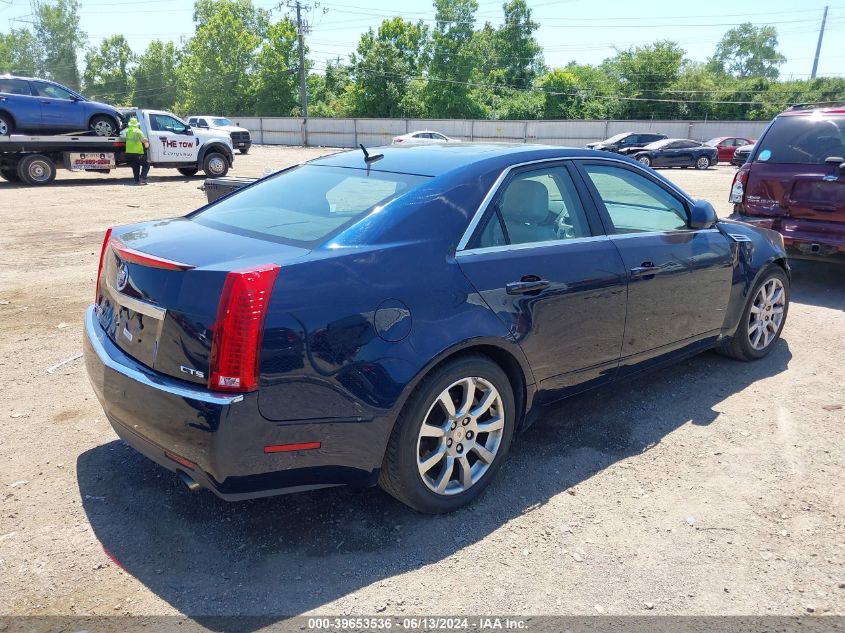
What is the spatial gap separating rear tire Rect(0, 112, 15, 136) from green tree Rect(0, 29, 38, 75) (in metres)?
106

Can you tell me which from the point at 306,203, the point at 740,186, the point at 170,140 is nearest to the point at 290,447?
the point at 306,203

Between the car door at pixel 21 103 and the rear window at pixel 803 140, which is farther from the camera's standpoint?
the car door at pixel 21 103

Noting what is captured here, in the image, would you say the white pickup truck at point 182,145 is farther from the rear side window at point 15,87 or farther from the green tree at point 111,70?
the green tree at point 111,70

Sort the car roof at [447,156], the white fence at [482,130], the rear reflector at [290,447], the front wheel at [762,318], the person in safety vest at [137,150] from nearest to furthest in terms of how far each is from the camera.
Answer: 1. the rear reflector at [290,447]
2. the car roof at [447,156]
3. the front wheel at [762,318]
4. the person in safety vest at [137,150]
5. the white fence at [482,130]

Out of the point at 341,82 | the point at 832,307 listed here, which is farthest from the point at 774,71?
the point at 832,307

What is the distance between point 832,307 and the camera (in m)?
6.97

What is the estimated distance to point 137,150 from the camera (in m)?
18.6

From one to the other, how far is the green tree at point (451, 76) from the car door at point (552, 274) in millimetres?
66965

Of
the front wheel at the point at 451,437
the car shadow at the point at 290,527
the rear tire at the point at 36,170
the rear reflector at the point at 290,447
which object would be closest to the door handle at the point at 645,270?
the car shadow at the point at 290,527

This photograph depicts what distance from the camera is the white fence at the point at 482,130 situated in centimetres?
4719

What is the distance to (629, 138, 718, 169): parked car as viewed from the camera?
101 feet

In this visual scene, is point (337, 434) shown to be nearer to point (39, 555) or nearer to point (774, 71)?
point (39, 555)

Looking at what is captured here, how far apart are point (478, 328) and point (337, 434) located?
0.80 metres

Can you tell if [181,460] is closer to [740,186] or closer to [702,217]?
[702,217]
